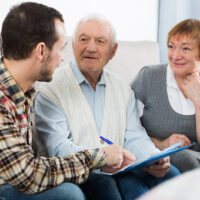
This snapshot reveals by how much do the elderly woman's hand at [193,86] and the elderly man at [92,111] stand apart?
1.05 ft

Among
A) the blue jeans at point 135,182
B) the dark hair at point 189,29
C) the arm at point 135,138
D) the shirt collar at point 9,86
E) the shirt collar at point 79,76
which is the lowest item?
the blue jeans at point 135,182

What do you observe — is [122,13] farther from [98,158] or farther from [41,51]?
[98,158]

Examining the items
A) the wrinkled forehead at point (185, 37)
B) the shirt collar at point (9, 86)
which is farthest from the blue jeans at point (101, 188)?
the wrinkled forehead at point (185, 37)

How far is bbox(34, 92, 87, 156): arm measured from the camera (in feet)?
4.52

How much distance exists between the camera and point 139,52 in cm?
204

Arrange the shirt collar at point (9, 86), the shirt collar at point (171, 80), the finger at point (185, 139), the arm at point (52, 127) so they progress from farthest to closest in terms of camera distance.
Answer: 1. the shirt collar at point (171, 80)
2. the finger at point (185, 139)
3. the arm at point (52, 127)
4. the shirt collar at point (9, 86)

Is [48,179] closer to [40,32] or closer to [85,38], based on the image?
[40,32]

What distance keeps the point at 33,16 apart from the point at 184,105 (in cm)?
101

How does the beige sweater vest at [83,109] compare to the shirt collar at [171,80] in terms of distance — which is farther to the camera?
the shirt collar at [171,80]

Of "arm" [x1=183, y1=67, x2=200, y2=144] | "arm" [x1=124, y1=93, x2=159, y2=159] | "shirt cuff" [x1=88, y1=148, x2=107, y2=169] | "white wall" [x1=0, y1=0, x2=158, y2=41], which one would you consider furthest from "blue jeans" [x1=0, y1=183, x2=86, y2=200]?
"white wall" [x1=0, y1=0, x2=158, y2=41]

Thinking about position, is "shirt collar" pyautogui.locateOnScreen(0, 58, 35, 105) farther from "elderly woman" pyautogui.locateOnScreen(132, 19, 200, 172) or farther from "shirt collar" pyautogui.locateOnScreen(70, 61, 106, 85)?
"elderly woman" pyautogui.locateOnScreen(132, 19, 200, 172)

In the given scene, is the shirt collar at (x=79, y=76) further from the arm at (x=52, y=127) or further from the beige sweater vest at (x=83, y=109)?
the arm at (x=52, y=127)

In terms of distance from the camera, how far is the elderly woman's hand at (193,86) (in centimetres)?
172

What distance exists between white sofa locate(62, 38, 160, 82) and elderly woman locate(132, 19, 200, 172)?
0.51 ft
